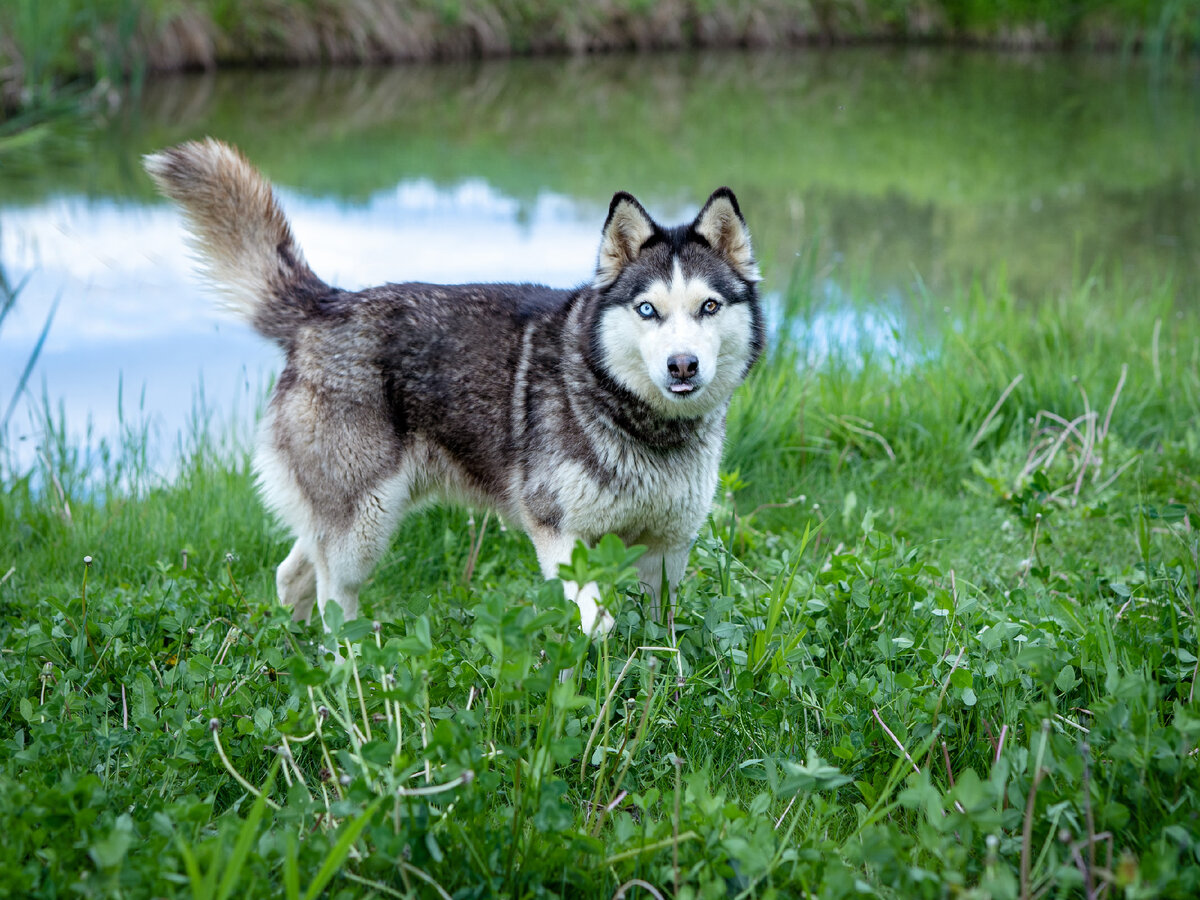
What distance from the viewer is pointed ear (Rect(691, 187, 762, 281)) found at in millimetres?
3369

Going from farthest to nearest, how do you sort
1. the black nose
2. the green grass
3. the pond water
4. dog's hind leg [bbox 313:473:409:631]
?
the pond water < dog's hind leg [bbox 313:473:409:631] < the black nose < the green grass

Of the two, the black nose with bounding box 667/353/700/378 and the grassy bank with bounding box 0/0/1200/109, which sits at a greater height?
the grassy bank with bounding box 0/0/1200/109

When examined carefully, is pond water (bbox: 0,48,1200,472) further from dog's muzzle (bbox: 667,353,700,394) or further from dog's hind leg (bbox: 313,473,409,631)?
dog's muzzle (bbox: 667,353,700,394)

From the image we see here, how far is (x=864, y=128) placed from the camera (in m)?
14.8

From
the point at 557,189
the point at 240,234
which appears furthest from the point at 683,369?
the point at 557,189

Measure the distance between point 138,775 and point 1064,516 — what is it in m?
3.70

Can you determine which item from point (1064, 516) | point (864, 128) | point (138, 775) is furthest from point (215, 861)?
point (864, 128)

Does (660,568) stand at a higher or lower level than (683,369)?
lower

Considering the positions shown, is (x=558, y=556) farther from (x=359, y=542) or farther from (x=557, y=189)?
(x=557, y=189)

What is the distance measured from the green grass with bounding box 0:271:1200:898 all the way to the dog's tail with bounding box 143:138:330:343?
40.1 inches

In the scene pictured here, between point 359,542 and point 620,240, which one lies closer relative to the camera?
point 620,240

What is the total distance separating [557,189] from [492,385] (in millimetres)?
7880

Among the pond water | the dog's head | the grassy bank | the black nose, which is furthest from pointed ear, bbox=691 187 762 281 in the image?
the grassy bank

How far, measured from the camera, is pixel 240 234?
3729 mm
